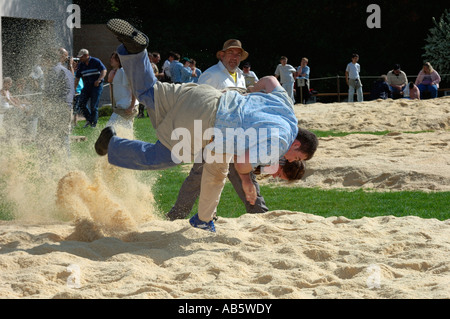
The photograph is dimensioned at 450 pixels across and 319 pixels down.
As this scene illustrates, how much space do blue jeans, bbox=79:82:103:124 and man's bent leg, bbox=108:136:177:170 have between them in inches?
439

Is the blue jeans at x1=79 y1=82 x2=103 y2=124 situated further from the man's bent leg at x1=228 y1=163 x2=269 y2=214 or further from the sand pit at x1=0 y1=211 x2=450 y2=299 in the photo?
the sand pit at x1=0 y1=211 x2=450 y2=299

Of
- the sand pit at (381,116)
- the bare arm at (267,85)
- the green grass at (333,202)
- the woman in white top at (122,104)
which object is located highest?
the bare arm at (267,85)

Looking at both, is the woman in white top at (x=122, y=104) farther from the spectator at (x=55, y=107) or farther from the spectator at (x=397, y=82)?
the spectator at (x=397, y=82)

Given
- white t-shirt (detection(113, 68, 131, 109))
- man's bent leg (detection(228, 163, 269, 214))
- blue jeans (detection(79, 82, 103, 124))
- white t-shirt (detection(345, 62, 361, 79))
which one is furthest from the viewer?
white t-shirt (detection(345, 62, 361, 79))

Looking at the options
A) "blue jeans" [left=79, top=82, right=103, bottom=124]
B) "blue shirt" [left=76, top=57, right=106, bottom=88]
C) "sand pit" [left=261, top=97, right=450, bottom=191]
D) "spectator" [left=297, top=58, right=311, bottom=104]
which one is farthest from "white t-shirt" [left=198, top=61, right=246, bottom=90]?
"spectator" [left=297, top=58, right=311, bottom=104]

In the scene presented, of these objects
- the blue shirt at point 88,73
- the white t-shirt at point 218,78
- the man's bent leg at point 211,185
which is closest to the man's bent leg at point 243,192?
the white t-shirt at point 218,78

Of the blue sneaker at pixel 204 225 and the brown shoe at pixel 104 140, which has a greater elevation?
the brown shoe at pixel 104 140

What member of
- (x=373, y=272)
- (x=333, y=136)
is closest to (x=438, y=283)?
(x=373, y=272)

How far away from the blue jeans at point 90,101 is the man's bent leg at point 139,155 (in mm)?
11158

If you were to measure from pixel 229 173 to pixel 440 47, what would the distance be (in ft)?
74.6

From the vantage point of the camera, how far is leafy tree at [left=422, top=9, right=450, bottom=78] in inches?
1111

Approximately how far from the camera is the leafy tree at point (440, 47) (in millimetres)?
28219

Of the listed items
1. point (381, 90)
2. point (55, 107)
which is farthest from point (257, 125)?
point (381, 90)

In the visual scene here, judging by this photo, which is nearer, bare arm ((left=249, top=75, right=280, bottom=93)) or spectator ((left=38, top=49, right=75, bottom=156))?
bare arm ((left=249, top=75, right=280, bottom=93))
